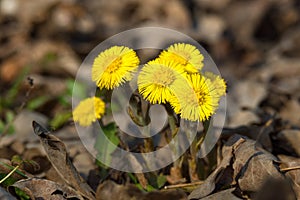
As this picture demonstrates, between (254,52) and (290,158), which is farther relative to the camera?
(254,52)

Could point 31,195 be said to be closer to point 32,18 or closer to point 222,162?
point 222,162

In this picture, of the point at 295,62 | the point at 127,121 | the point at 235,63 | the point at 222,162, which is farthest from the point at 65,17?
the point at 222,162

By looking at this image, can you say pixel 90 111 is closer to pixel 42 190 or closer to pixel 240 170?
pixel 42 190

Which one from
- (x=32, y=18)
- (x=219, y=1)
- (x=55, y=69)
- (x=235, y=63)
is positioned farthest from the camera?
(x=219, y=1)

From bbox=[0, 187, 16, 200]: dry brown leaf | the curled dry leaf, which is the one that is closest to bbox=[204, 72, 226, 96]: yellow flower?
the curled dry leaf

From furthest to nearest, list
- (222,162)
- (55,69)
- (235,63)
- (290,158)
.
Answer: (235,63)
(55,69)
(290,158)
(222,162)

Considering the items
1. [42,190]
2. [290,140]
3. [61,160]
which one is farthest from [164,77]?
[290,140]

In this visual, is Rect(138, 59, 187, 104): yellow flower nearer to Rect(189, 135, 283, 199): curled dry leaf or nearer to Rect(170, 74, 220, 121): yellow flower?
Rect(170, 74, 220, 121): yellow flower

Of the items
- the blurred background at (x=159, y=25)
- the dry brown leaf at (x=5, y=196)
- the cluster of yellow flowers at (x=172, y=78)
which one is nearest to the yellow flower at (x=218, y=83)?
the cluster of yellow flowers at (x=172, y=78)
